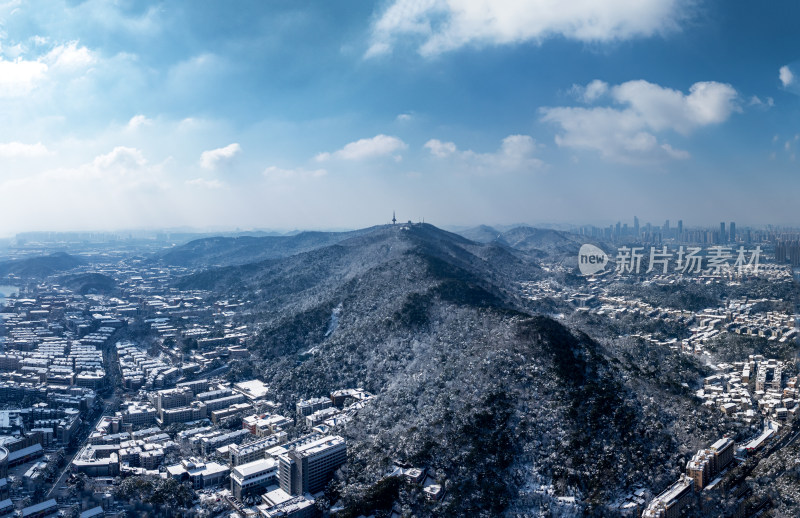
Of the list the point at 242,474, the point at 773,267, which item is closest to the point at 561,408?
the point at 242,474

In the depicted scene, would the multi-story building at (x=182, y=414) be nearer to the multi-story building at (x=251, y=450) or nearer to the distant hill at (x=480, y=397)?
the distant hill at (x=480, y=397)

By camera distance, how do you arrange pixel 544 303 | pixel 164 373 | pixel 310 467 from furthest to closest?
pixel 544 303 → pixel 164 373 → pixel 310 467

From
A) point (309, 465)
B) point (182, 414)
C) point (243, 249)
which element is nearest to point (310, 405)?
point (182, 414)

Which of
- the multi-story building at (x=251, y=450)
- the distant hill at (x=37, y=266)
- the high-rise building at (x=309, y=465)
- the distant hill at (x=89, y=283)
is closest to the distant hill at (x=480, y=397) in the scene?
the high-rise building at (x=309, y=465)

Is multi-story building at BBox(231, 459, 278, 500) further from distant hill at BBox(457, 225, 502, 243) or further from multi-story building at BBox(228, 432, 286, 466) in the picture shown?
distant hill at BBox(457, 225, 502, 243)

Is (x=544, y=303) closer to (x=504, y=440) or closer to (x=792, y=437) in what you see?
(x=792, y=437)

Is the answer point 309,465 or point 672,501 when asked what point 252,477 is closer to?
point 309,465
